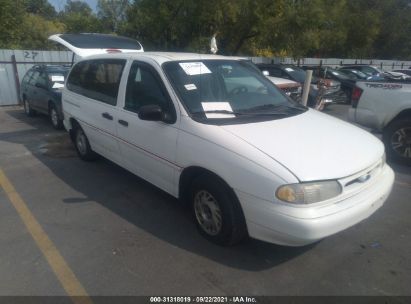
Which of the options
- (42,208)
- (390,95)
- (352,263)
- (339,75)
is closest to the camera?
(352,263)

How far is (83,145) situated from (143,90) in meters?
2.26

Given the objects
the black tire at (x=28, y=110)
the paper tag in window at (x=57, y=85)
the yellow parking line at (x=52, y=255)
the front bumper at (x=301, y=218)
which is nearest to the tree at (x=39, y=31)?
the black tire at (x=28, y=110)

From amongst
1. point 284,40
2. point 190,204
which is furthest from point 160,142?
point 284,40

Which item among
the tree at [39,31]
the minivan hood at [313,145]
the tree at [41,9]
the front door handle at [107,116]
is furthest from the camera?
the tree at [41,9]

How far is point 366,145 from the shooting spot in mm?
3502

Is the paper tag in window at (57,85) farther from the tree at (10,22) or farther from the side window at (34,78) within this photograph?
the tree at (10,22)

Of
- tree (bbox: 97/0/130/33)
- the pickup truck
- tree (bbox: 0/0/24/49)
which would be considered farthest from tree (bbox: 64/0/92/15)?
the pickup truck

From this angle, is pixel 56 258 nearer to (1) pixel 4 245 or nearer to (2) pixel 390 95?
(1) pixel 4 245

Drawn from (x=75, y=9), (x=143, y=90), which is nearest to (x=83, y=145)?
(x=143, y=90)

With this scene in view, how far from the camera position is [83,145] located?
19.4ft

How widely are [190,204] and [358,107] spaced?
13.4ft

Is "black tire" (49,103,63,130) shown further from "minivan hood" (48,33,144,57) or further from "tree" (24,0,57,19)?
"tree" (24,0,57,19)

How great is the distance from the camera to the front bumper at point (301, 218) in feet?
9.17

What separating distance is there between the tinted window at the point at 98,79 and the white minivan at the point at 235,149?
3 centimetres
